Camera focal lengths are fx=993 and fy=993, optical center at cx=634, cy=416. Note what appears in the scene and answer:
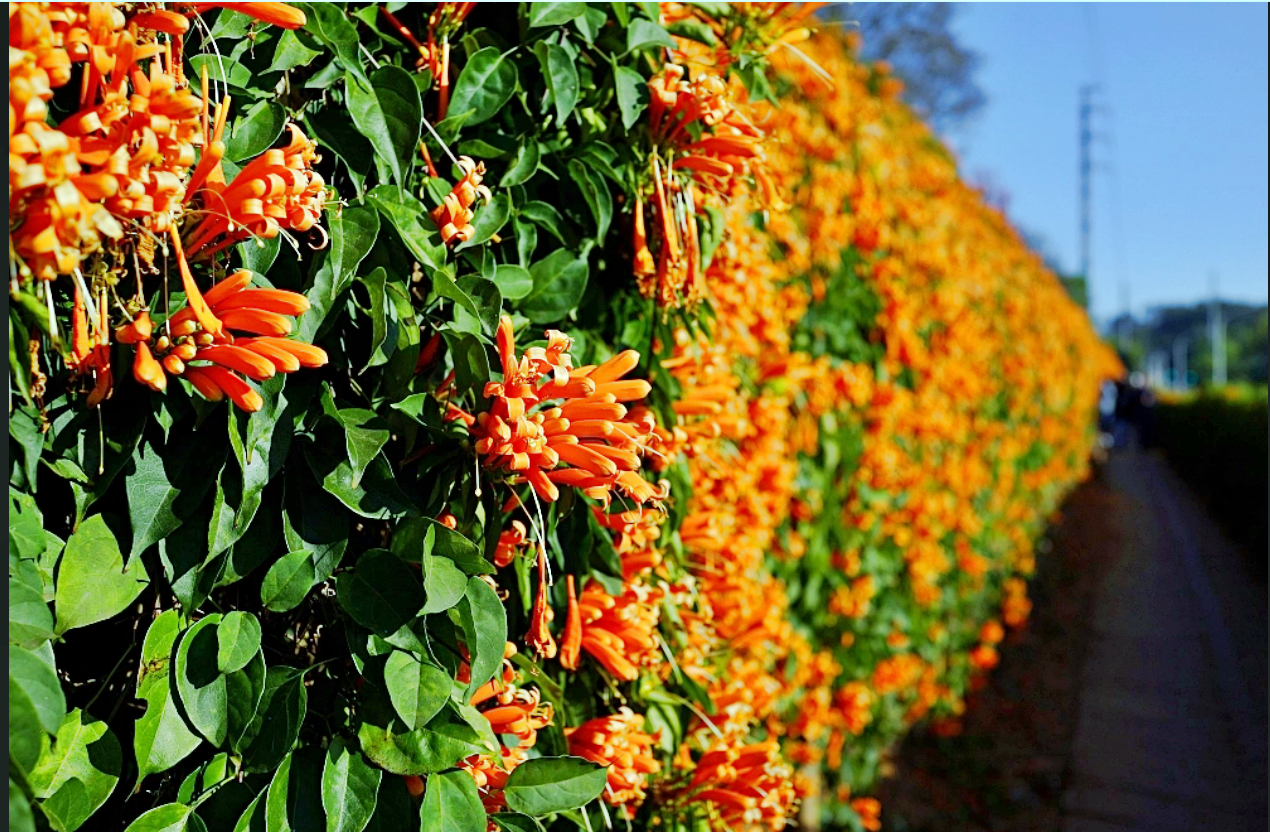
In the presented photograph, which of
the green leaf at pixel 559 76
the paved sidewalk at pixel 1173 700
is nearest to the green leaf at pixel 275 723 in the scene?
the green leaf at pixel 559 76

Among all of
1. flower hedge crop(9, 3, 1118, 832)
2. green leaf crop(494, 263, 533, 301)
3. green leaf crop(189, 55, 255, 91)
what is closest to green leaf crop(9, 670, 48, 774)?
flower hedge crop(9, 3, 1118, 832)

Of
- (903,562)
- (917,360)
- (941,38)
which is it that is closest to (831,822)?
(903,562)

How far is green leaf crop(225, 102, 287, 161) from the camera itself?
1044mm

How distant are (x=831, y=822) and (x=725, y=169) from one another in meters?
3.11

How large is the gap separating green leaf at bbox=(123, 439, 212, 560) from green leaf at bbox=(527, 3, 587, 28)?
715 mm

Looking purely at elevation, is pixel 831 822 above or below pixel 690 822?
below

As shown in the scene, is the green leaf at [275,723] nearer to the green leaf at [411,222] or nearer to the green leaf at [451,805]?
the green leaf at [451,805]

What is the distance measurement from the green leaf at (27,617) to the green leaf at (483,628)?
0.40 m

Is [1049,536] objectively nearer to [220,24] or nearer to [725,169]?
[725,169]

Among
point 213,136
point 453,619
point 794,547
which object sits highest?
point 213,136

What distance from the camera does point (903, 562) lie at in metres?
4.30

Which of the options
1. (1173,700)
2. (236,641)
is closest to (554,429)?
(236,641)

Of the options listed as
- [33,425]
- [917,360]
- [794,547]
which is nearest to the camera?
[33,425]

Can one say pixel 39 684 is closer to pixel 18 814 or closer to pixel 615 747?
pixel 18 814
